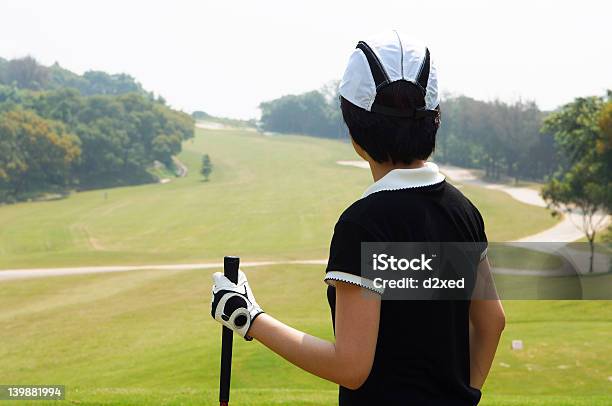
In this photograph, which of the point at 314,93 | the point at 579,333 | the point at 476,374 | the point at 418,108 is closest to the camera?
the point at 418,108

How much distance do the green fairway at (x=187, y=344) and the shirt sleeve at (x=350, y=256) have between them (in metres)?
7.07

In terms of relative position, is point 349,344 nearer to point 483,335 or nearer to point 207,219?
point 483,335

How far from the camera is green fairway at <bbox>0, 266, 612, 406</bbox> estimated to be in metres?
11.7

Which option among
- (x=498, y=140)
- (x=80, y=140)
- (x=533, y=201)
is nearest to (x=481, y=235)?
(x=533, y=201)

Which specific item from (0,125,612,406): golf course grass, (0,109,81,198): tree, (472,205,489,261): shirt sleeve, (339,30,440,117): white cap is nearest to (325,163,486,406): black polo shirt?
(472,205,489,261): shirt sleeve

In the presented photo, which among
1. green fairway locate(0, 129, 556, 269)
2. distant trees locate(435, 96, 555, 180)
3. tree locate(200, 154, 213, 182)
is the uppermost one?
distant trees locate(435, 96, 555, 180)

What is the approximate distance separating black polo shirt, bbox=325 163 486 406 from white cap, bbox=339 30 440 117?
224 millimetres

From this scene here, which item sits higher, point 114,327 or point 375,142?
point 375,142

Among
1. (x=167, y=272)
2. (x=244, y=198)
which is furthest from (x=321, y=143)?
(x=167, y=272)

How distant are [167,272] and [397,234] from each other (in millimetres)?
39794

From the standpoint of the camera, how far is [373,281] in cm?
217

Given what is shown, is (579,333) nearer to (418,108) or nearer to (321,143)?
(418,108)

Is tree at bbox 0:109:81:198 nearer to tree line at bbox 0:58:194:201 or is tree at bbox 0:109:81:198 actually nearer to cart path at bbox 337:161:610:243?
tree line at bbox 0:58:194:201

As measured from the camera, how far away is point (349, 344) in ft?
7.09
